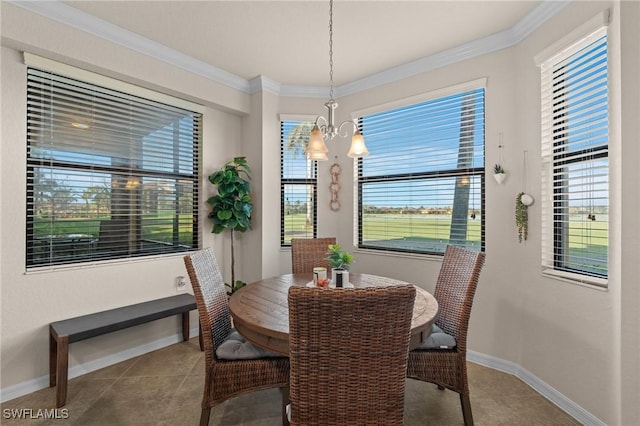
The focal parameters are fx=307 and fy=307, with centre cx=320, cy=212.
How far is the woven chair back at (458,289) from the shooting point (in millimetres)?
1837

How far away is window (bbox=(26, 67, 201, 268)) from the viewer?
2.37 meters

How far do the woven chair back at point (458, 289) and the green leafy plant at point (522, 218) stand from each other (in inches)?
25.6

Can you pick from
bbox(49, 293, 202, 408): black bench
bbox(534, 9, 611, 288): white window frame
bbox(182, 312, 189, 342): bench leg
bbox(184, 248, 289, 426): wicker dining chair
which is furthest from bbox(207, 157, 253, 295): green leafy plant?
bbox(534, 9, 611, 288): white window frame

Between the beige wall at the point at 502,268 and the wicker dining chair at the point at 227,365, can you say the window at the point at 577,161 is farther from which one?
the wicker dining chair at the point at 227,365

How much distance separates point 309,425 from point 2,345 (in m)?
2.42

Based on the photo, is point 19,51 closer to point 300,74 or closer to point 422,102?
point 300,74

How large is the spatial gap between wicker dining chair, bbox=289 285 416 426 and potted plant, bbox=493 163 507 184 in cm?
195

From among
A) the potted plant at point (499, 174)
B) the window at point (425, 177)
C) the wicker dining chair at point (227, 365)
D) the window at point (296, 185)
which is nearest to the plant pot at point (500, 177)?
the potted plant at point (499, 174)

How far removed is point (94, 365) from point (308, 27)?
3349 millimetres

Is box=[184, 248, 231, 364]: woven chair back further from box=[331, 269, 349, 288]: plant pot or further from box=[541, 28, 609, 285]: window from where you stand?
box=[541, 28, 609, 285]: window

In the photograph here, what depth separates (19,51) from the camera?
223cm

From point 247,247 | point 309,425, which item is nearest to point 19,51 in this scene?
Answer: point 247,247

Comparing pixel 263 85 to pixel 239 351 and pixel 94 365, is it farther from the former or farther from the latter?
pixel 94 365

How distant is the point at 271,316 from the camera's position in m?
1.68
